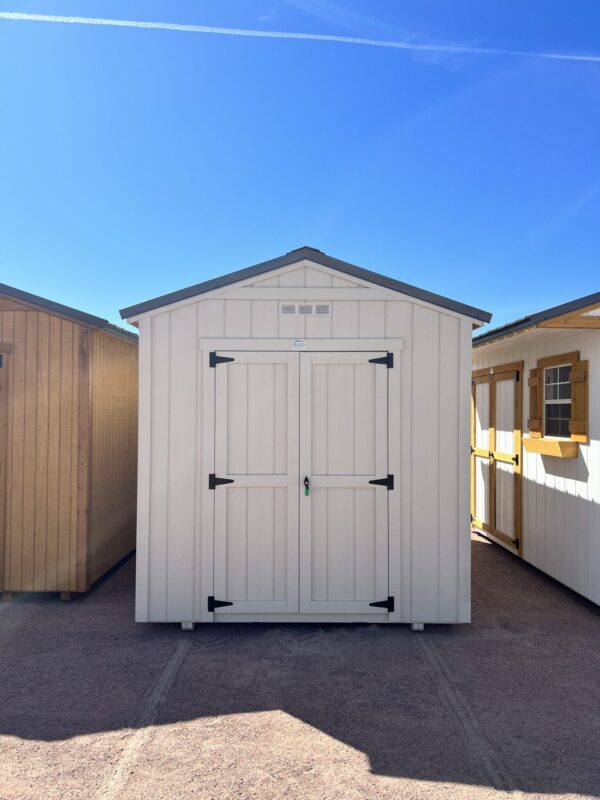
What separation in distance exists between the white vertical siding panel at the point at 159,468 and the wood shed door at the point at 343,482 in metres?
1.09

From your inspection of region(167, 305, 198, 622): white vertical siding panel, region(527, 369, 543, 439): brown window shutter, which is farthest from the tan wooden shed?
region(527, 369, 543, 439): brown window shutter

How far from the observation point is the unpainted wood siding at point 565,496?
14.4 feet

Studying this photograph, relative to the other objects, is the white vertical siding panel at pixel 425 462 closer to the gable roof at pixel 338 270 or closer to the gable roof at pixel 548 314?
the gable roof at pixel 338 270

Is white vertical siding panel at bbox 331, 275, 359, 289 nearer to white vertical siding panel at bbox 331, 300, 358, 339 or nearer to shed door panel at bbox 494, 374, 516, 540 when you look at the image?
white vertical siding panel at bbox 331, 300, 358, 339

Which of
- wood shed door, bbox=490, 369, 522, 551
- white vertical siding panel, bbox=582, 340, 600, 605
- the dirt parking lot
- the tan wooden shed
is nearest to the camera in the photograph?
the dirt parking lot

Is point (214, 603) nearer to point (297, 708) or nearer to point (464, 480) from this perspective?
point (297, 708)

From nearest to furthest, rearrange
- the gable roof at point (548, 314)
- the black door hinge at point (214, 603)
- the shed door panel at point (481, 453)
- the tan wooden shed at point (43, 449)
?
1. the black door hinge at point (214, 603)
2. the gable roof at point (548, 314)
3. the tan wooden shed at point (43, 449)
4. the shed door panel at point (481, 453)

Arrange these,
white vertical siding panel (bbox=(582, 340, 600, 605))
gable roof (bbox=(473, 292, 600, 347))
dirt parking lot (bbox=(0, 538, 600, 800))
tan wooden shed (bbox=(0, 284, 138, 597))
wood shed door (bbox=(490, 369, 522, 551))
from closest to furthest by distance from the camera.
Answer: dirt parking lot (bbox=(0, 538, 600, 800))
gable roof (bbox=(473, 292, 600, 347))
white vertical siding panel (bbox=(582, 340, 600, 605))
tan wooden shed (bbox=(0, 284, 138, 597))
wood shed door (bbox=(490, 369, 522, 551))

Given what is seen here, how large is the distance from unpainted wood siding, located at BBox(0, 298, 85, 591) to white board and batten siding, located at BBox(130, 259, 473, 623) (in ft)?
3.58

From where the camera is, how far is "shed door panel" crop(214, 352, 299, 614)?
12.7 feet

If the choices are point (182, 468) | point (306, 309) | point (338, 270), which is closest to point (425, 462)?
point (306, 309)

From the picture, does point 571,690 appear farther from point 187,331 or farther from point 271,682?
point 187,331

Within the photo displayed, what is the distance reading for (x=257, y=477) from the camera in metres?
3.88

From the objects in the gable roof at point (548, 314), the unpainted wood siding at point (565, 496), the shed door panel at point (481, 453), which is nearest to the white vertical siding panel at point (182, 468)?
the gable roof at point (548, 314)
